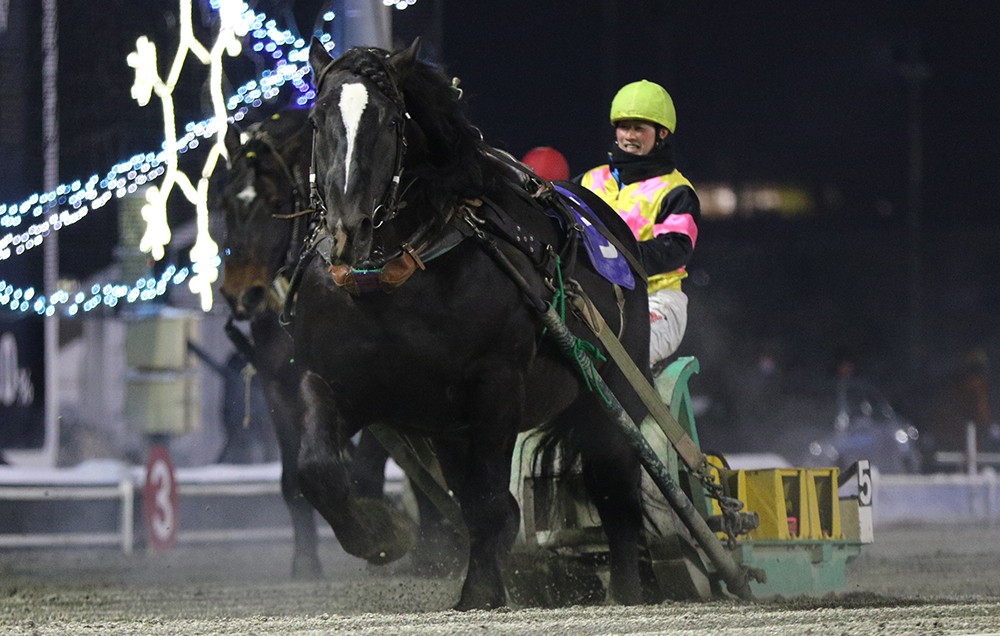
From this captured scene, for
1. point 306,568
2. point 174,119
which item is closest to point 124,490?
point 174,119

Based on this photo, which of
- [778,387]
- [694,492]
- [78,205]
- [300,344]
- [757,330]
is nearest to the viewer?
[300,344]

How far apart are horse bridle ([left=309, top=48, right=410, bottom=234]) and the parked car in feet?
41.1

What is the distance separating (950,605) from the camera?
Result: 245 inches

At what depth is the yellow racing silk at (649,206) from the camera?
23.0ft

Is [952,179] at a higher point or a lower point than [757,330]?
higher

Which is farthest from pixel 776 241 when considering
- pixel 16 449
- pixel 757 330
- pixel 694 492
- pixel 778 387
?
pixel 694 492

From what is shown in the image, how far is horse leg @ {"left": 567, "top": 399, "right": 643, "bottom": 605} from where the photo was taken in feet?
21.6

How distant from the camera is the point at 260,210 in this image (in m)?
8.43

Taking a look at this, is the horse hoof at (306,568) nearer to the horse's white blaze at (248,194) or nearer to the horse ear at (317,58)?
the horse's white blaze at (248,194)

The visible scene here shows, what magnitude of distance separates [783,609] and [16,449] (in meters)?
6.93

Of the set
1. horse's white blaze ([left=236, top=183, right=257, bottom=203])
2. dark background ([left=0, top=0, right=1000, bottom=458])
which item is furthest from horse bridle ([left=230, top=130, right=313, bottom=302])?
dark background ([left=0, top=0, right=1000, bottom=458])

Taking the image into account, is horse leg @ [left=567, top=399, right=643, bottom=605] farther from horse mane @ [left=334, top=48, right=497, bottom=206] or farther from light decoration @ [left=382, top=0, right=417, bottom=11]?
light decoration @ [left=382, top=0, right=417, bottom=11]

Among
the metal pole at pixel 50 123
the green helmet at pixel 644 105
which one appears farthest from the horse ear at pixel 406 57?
the metal pole at pixel 50 123

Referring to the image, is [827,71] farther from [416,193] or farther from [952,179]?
[416,193]
